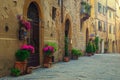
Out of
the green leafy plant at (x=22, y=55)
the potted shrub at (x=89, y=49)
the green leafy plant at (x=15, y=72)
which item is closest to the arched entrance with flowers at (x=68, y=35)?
the potted shrub at (x=89, y=49)

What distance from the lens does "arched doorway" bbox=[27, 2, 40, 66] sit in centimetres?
1353

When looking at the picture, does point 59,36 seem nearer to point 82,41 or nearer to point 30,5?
point 30,5

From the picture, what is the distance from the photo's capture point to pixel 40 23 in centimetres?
1455

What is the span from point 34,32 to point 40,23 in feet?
2.47

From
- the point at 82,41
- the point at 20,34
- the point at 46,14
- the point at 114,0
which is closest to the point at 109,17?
the point at 114,0

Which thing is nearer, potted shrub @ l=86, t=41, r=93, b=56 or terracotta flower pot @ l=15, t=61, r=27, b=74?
terracotta flower pot @ l=15, t=61, r=27, b=74

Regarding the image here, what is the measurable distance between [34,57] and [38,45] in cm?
79

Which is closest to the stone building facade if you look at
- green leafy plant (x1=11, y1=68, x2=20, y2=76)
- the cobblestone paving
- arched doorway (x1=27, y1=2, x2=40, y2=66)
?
arched doorway (x1=27, y1=2, x2=40, y2=66)

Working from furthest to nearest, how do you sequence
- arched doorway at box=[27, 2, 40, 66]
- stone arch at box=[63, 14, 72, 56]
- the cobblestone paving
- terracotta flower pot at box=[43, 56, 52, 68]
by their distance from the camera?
stone arch at box=[63, 14, 72, 56] → terracotta flower pot at box=[43, 56, 52, 68] → arched doorway at box=[27, 2, 40, 66] → the cobblestone paving

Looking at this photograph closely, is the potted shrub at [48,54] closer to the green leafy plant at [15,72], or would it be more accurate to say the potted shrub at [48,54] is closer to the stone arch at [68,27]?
the green leafy plant at [15,72]

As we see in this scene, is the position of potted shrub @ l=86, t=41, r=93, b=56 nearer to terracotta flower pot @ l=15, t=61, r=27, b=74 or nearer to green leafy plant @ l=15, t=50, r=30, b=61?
green leafy plant @ l=15, t=50, r=30, b=61

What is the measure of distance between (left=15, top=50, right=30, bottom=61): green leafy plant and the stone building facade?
0.65 ft

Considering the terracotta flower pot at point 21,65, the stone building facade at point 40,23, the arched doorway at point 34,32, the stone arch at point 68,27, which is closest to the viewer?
the stone building facade at point 40,23

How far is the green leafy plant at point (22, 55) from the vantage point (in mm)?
10938
